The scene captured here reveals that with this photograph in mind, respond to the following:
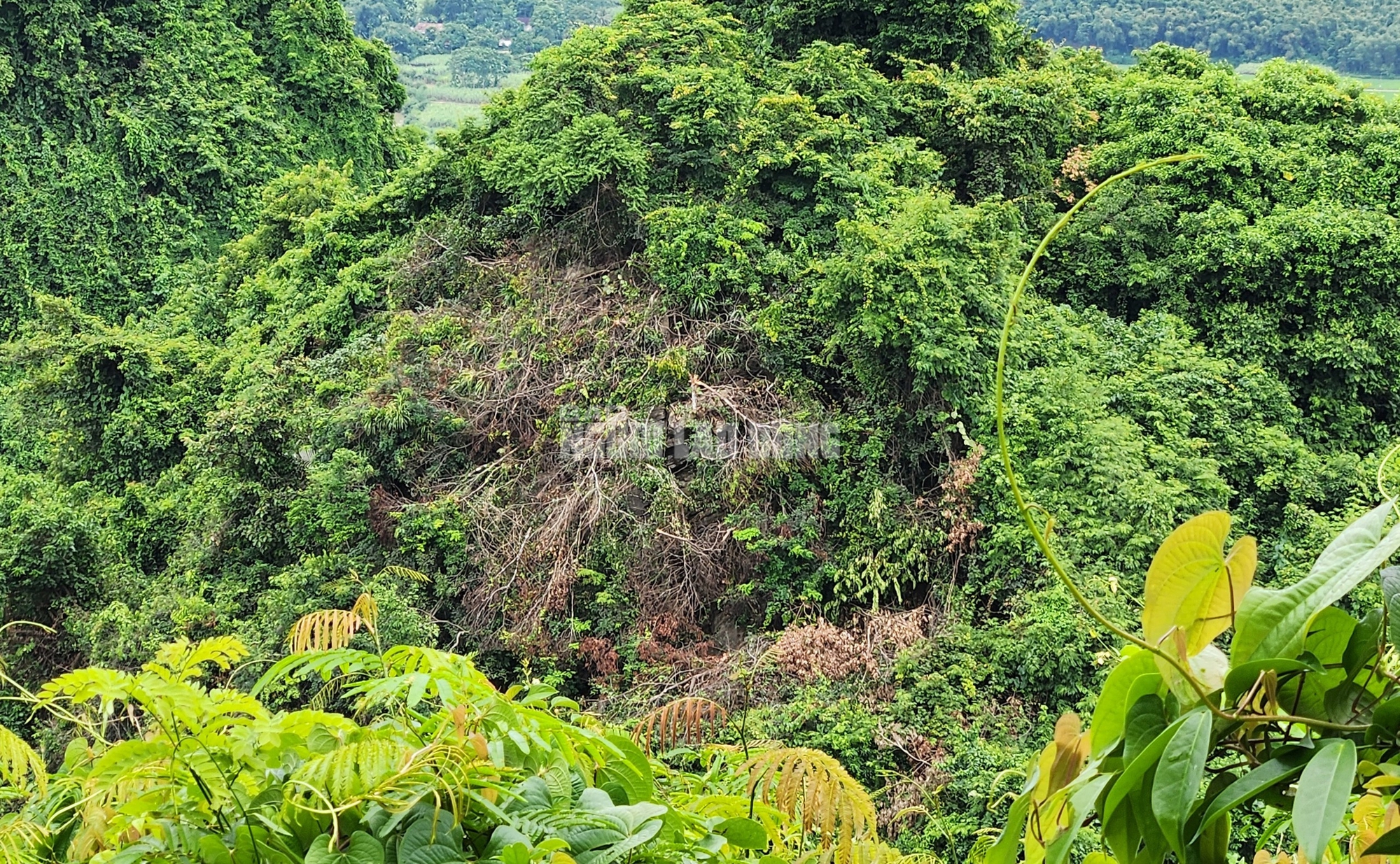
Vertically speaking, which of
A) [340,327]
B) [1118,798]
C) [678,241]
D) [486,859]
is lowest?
[340,327]

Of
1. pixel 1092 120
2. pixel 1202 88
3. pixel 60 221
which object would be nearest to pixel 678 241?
pixel 1092 120

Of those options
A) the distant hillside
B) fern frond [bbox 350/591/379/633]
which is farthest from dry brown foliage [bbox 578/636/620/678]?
the distant hillside

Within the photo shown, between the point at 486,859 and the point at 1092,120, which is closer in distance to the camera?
the point at 486,859

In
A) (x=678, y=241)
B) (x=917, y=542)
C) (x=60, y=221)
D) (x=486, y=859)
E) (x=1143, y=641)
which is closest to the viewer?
(x=1143, y=641)

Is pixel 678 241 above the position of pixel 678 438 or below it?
above

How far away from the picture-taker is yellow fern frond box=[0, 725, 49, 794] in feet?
3.01

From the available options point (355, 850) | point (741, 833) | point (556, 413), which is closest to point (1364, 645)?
point (741, 833)

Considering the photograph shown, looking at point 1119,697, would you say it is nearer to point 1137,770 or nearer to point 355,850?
point 1137,770

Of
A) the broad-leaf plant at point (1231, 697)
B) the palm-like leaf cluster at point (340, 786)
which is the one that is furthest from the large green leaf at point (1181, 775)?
the palm-like leaf cluster at point (340, 786)

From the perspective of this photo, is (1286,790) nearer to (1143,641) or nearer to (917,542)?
(1143,641)

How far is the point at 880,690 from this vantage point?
5195mm

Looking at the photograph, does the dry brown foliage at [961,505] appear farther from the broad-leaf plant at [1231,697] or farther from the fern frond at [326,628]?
the broad-leaf plant at [1231,697]

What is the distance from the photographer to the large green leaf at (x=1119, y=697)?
694mm

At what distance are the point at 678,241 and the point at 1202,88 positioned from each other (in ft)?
13.4
